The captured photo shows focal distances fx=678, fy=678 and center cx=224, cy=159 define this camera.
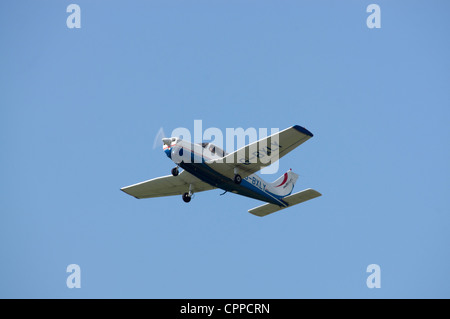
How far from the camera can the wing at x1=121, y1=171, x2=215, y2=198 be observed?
33625mm

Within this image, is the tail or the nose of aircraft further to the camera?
the tail

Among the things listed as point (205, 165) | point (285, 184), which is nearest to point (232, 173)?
point (205, 165)

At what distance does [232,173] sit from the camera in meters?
31.5

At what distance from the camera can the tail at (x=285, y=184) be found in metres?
34.6

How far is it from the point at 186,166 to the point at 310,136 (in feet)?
19.0

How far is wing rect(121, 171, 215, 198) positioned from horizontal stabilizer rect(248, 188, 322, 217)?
3.06 m

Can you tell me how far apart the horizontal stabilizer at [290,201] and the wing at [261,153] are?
338 cm

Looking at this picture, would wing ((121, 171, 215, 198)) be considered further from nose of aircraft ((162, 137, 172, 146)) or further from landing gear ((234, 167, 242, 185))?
nose of aircraft ((162, 137, 172, 146))

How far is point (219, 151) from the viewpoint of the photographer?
31.2 m

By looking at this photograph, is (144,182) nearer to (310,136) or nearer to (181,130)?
(181,130)

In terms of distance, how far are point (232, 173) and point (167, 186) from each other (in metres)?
4.42

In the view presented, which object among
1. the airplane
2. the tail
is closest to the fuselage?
the airplane

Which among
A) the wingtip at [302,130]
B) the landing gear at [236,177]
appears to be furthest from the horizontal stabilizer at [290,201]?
the wingtip at [302,130]
